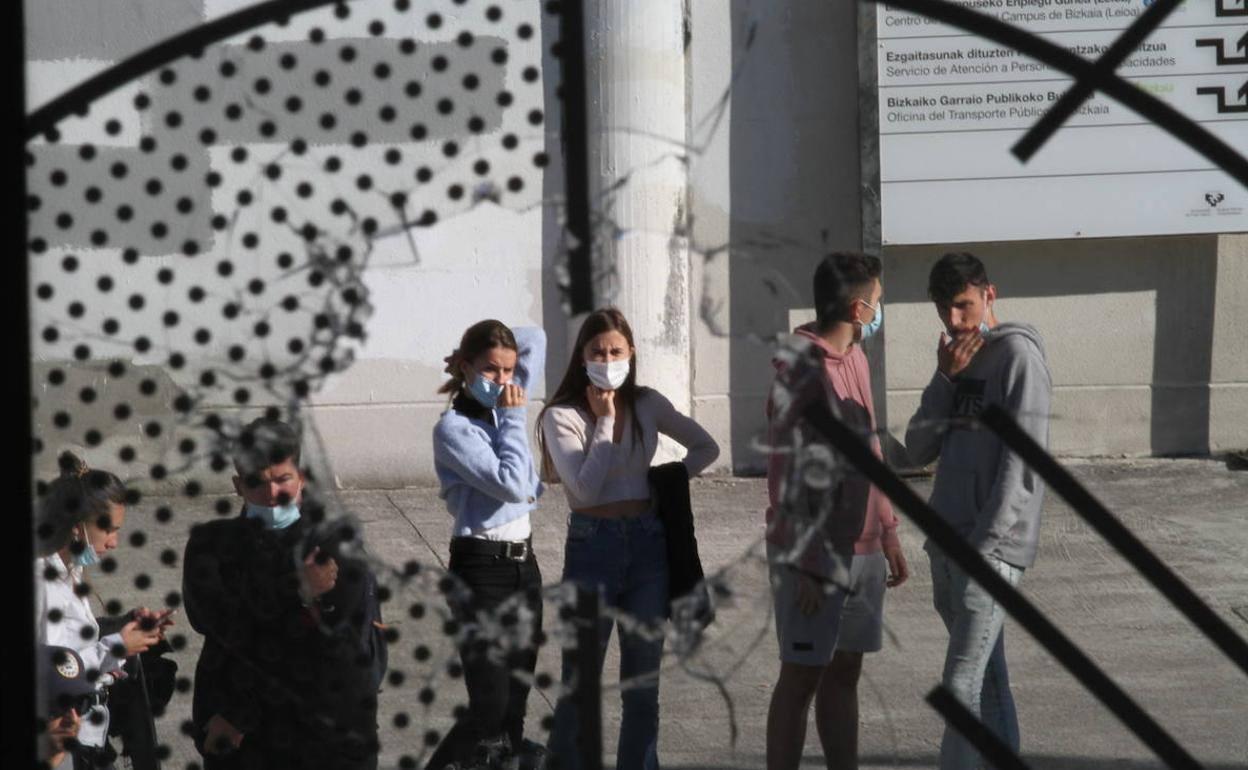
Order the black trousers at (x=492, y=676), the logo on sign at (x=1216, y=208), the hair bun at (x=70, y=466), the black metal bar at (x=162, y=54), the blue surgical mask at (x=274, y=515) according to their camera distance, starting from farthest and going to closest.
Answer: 1. the logo on sign at (x=1216, y=208)
2. the black trousers at (x=492, y=676)
3. the hair bun at (x=70, y=466)
4. the blue surgical mask at (x=274, y=515)
5. the black metal bar at (x=162, y=54)

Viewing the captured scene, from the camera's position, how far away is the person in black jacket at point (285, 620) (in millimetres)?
2215

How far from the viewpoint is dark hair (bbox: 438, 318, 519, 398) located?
424 cm

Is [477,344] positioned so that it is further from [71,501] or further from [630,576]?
[71,501]

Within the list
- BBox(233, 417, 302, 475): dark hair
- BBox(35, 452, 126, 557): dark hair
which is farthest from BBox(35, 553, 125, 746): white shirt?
BBox(233, 417, 302, 475): dark hair

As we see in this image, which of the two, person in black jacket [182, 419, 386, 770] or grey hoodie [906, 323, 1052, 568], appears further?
grey hoodie [906, 323, 1052, 568]

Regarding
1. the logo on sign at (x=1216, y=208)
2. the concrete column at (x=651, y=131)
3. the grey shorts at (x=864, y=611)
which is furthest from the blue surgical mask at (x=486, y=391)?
the logo on sign at (x=1216, y=208)

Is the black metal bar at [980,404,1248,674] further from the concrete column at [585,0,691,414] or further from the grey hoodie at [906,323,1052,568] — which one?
the concrete column at [585,0,691,414]

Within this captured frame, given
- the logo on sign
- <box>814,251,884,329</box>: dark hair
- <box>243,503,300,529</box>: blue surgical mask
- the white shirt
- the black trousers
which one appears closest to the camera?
<box>243,503,300,529</box>: blue surgical mask

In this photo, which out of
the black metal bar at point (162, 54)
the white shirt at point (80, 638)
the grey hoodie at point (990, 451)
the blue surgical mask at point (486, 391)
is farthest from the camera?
the blue surgical mask at point (486, 391)

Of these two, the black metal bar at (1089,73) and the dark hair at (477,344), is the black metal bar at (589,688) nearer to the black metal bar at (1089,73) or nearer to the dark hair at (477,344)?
the black metal bar at (1089,73)

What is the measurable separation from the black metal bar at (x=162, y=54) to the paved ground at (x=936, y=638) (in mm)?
1712

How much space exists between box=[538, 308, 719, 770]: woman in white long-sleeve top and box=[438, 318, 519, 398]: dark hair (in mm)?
211

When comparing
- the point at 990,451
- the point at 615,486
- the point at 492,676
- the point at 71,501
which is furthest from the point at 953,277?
the point at 71,501

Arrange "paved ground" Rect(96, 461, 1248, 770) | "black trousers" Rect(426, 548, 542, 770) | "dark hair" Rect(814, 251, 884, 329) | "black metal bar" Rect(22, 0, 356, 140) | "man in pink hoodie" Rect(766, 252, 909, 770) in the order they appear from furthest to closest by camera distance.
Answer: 1. "paved ground" Rect(96, 461, 1248, 770)
2. "man in pink hoodie" Rect(766, 252, 909, 770)
3. "dark hair" Rect(814, 251, 884, 329)
4. "black trousers" Rect(426, 548, 542, 770)
5. "black metal bar" Rect(22, 0, 356, 140)
